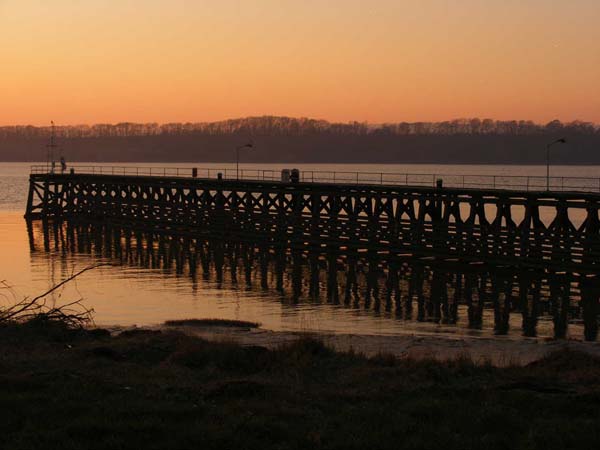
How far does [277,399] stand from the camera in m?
12.5

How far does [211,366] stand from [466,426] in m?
5.54

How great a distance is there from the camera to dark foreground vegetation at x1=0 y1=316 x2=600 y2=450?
1038 cm

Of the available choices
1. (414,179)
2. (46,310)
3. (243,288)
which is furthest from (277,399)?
(414,179)

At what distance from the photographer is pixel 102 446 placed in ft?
32.6

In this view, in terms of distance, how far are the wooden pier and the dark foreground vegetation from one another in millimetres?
21521

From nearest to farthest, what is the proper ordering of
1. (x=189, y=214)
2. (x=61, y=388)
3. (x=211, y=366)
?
(x=61, y=388) < (x=211, y=366) < (x=189, y=214)

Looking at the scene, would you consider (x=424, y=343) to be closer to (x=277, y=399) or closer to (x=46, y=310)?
(x=277, y=399)

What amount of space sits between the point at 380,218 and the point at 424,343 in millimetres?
25003

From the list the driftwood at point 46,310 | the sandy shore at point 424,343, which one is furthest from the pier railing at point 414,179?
the driftwood at point 46,310

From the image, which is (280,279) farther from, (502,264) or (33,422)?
(33,422)

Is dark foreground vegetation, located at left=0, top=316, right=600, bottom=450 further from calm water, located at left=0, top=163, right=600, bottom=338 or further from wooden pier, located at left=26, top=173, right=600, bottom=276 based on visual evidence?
wooden pier, located at left=26, top=173, right=600, bottom=276

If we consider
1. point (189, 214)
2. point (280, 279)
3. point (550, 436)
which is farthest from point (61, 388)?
point (189, 214)

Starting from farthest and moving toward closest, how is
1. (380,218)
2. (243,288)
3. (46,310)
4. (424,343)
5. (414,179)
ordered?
(414,179), (380,218), (243,288), (46,310), (424,343)

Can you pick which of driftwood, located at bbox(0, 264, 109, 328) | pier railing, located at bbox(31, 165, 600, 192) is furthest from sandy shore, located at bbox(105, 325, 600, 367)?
pier railing, located at bbox(31, 165, 600, 192)
